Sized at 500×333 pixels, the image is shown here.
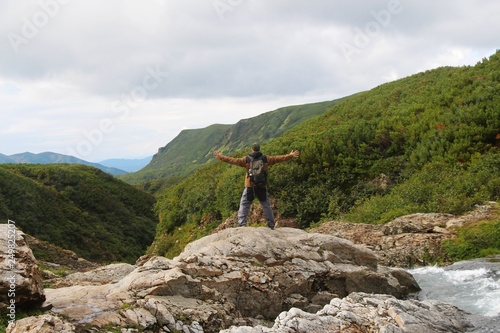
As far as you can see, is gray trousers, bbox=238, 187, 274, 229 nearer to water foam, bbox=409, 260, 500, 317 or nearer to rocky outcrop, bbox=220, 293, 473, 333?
rocky outcrop, bbox=220, 293, 473, 333

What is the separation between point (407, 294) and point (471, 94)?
22.6 metres

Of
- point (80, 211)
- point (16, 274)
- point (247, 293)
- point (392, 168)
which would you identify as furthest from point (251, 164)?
point (80, 211)

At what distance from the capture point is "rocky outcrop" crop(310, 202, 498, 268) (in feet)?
55.2

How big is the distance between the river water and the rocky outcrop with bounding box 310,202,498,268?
91 cm

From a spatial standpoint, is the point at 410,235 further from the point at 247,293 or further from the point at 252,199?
the point at 247,293

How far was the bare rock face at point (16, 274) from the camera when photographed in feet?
25.9

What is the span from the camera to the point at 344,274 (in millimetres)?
12906

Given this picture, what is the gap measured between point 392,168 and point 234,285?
66.5ft

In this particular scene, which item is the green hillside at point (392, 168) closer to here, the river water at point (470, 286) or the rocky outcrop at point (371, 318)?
the river water at point (470, 286)

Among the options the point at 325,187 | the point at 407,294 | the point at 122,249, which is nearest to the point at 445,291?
the point at 407,294

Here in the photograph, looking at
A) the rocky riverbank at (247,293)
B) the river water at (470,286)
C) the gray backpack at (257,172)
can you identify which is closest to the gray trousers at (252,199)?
the gray backpack at (257,172)

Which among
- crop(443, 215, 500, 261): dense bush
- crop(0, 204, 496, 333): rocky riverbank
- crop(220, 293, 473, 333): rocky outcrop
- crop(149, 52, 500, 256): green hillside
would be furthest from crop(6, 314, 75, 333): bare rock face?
crop(149, 52, 500, 256): green hillside

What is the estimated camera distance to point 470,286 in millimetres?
13062

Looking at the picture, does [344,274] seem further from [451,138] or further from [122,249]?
[122,249]
